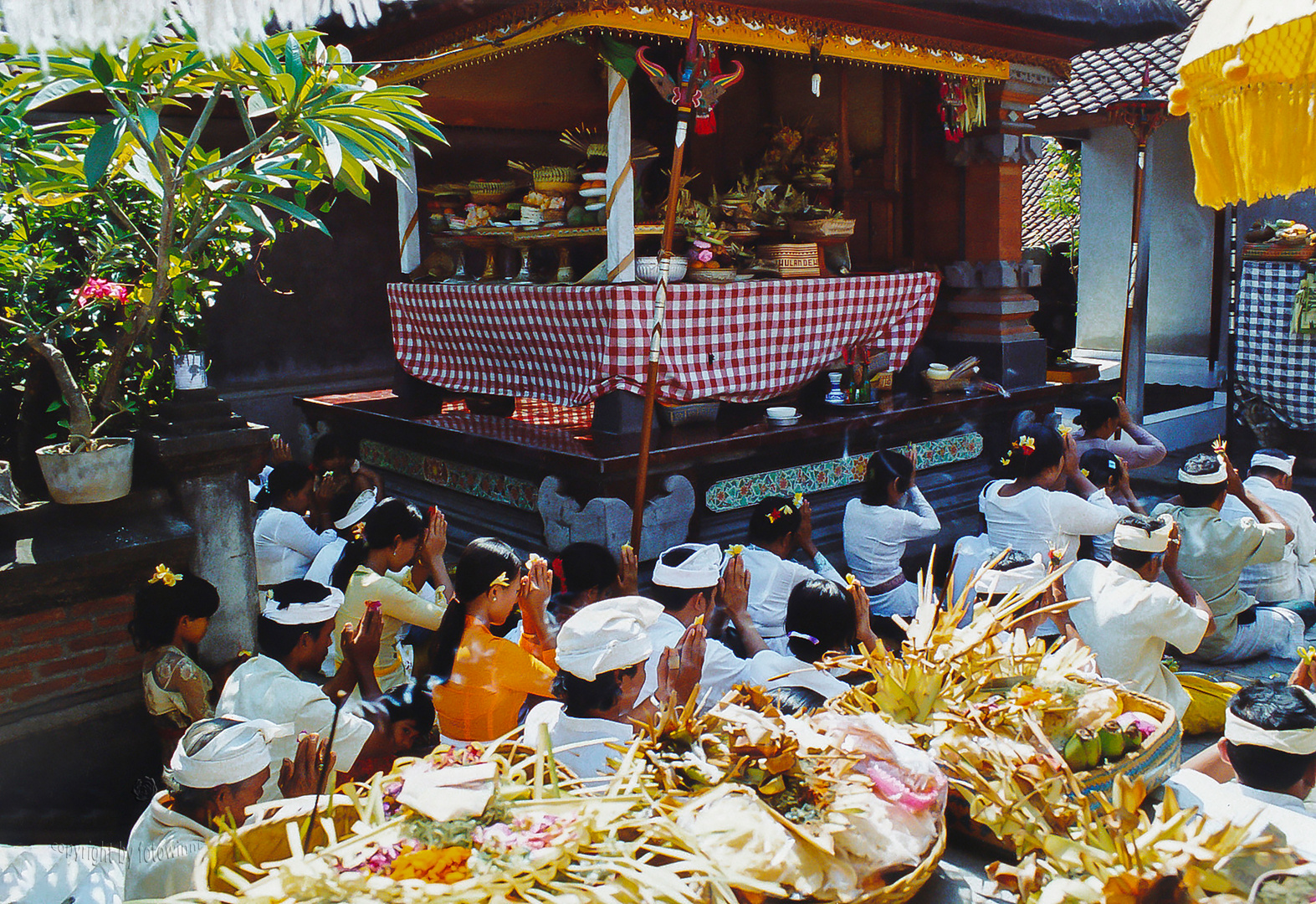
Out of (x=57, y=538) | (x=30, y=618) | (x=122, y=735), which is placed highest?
(x=57, y=538)

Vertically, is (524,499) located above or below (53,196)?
below

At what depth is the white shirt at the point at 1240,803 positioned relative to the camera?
7.58 feet

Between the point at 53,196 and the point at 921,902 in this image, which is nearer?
the point at 921,902

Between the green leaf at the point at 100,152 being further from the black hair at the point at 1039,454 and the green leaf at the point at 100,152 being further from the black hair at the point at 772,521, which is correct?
the black hair at the point at 1039,454

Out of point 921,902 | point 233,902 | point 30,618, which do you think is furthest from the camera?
point 30,618

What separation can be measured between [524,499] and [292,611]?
263 cm

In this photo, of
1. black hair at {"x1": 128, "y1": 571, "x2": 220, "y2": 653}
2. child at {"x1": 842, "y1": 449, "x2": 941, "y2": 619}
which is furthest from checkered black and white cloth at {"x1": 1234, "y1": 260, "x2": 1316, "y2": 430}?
black hair at {"x1": 128, "y1": 571, "x2": 220, "y2": 653}

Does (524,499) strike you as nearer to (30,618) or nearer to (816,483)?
(816,483)

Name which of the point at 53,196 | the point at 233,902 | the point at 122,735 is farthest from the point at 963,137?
the point at 233,902

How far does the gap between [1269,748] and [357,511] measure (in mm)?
4638

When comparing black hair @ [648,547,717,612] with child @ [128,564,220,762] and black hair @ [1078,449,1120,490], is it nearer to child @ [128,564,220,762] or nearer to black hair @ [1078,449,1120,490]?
child @ [128,564,220,762]

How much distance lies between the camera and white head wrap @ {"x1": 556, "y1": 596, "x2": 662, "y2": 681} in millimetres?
3068

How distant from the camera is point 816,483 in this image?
22.7 feet

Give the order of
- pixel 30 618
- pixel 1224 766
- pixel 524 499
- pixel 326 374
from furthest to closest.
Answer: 1. pixel 326 374
2. pixel 524 499
3. pixel 30 618
4. pixel 1224 766
